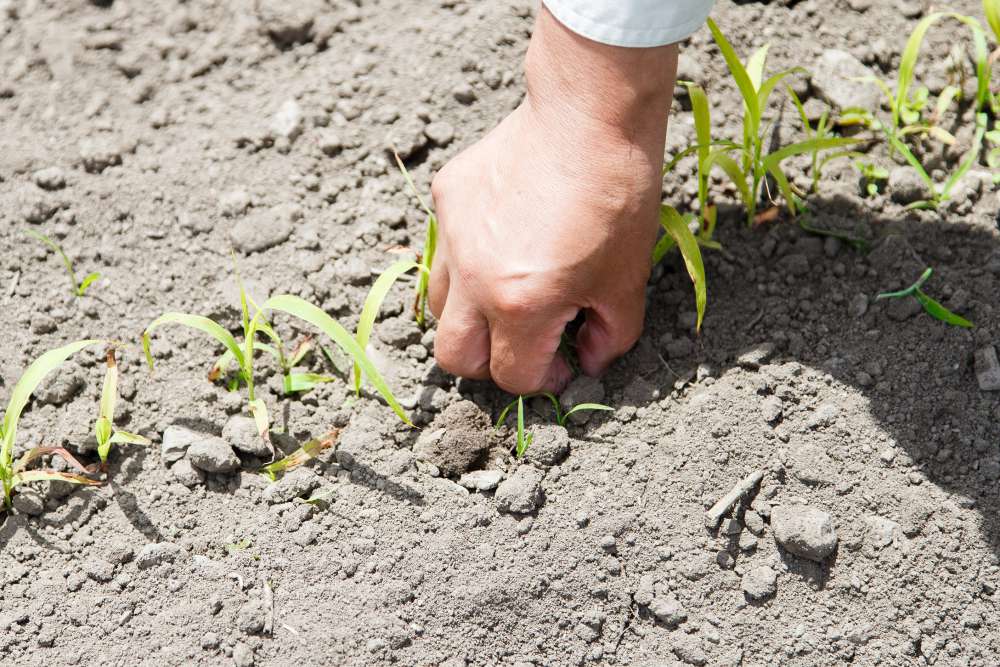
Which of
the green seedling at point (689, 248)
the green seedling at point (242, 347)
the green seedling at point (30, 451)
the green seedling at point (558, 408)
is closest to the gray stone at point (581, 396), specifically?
the green seedling at point (558, 408)

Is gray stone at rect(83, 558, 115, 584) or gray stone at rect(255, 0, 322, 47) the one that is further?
gray stone at rect(255, 0, 322, 47)

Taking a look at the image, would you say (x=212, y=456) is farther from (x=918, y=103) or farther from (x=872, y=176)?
(x=918, y=103)

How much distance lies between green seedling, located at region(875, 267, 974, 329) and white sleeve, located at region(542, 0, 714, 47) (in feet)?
2.83

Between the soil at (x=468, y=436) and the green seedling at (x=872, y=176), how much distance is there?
0.03 meters

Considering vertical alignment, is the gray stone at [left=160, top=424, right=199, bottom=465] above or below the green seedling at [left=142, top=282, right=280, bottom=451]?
below

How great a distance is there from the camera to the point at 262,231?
251cm

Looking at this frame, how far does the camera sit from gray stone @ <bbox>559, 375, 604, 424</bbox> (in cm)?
219

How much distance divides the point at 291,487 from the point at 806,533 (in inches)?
43.3

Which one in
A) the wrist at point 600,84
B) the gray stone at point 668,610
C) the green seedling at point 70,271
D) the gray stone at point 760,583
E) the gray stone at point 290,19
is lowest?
the gray stone at point 668,610

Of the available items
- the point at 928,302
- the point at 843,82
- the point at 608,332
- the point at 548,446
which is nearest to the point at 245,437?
the point at 548,446

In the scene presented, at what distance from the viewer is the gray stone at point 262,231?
2500 mm

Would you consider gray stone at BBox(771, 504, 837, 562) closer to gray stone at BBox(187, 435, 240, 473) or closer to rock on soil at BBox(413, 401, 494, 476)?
rock on soil at BBox(413, 401, 494, 476)

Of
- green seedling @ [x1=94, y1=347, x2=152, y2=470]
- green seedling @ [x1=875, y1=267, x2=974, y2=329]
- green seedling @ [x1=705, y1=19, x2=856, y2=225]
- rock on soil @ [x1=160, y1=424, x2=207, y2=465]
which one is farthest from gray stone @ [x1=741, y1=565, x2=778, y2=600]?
green seedling @ [x1=94, y1=347, x2=152, y2=470]

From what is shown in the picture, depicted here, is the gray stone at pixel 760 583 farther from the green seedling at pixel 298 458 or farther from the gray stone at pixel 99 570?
the gray stone at pixel 99 570
